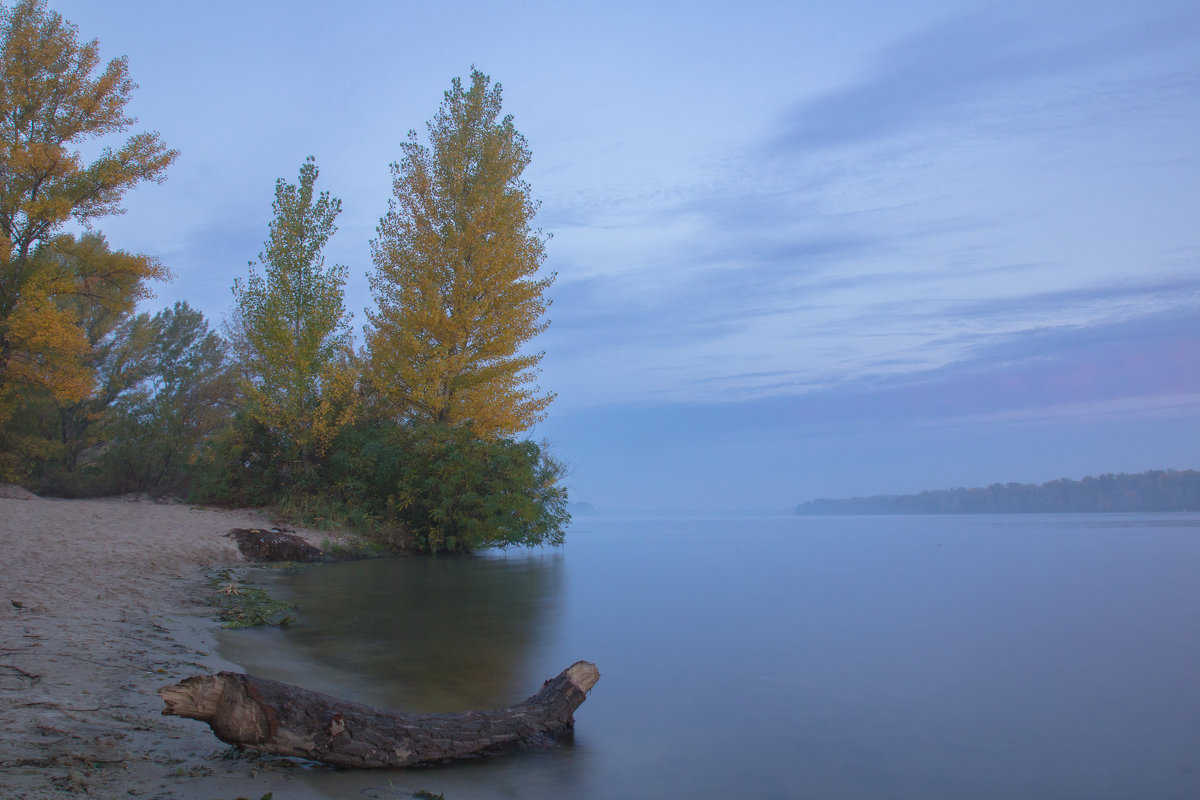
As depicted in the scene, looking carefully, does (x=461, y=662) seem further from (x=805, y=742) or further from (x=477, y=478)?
(x=477, y=478)

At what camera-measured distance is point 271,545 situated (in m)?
14.0

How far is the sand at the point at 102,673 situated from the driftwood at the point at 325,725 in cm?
18

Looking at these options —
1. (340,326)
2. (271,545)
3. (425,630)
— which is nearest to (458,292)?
(340,326)

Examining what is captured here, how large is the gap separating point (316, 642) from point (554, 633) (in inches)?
107

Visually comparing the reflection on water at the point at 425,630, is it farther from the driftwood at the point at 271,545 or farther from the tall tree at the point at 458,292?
the tall tree at the point at 458,292

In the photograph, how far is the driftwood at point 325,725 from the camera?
129 inches

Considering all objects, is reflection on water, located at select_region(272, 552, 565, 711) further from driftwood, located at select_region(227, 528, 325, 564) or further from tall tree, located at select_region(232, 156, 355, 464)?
tall tree, located at select_region(232, 156, 355, 464)

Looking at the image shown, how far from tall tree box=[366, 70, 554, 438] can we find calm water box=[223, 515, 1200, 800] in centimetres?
564

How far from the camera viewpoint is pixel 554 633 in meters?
8.34

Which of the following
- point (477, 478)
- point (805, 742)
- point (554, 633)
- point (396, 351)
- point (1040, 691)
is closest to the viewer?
point (805, 742)

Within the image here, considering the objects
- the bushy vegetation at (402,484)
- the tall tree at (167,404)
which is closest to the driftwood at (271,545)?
the bushy vegetation at (402,484)

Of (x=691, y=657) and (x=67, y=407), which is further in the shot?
(x=67, y=407)

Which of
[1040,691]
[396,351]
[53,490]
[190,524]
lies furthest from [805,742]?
[53,490]

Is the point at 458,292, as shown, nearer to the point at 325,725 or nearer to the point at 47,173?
the point at 47,173
